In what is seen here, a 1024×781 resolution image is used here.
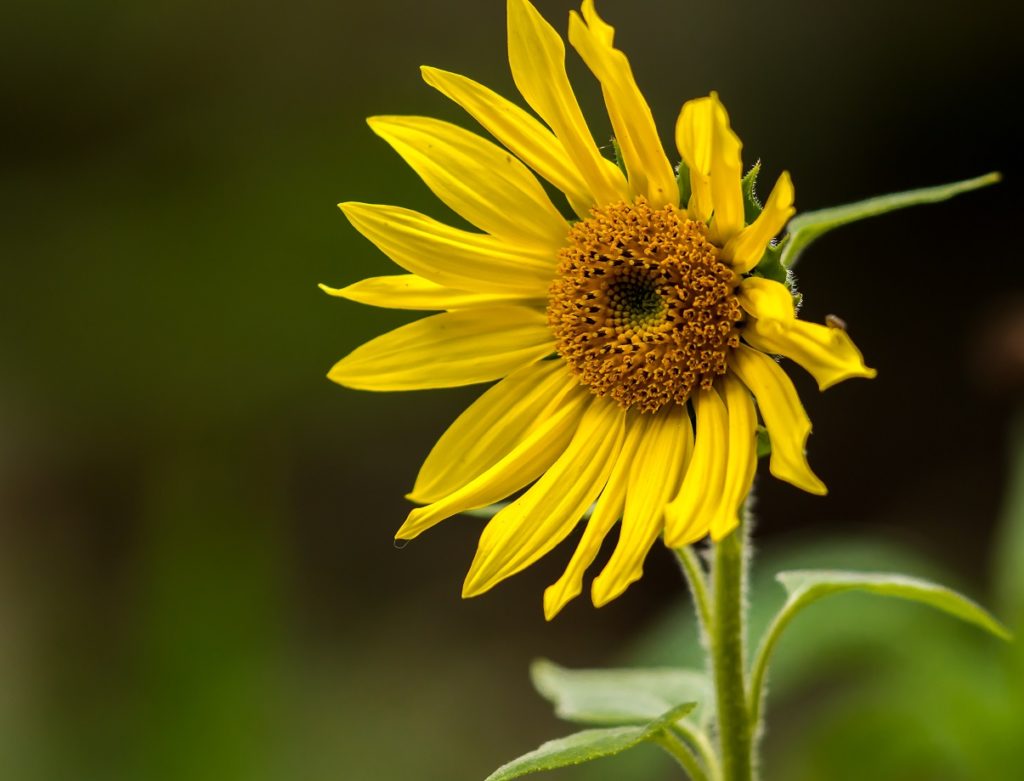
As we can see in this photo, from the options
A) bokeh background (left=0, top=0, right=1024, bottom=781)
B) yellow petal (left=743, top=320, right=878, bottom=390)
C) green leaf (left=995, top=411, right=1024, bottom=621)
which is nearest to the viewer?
yellow petal (left=743, top=320, right=878, bottom=390)

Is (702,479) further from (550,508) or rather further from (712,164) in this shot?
(712,164)

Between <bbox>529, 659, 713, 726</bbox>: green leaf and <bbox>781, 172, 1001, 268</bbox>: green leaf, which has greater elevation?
<bbox>781, 172, 1001, 268</bbox>: green leaf

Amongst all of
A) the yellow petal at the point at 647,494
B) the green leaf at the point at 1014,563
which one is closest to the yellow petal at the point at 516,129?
the yellow petal at the point at 647,494

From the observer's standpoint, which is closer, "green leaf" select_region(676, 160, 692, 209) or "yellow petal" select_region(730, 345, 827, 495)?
"yellow petal" select_region(730, 345, 827, 495)

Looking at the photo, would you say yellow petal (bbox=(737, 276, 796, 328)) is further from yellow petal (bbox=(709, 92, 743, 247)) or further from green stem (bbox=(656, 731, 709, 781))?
green stem (bbox=(656, 731, 709, 781))

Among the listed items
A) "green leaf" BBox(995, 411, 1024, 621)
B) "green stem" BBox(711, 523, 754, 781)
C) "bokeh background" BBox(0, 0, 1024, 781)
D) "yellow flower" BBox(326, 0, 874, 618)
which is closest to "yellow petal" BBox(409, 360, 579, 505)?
"yellow flower" BBox(326, 0, 874, 618)

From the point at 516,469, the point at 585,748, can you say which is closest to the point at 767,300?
the point at 516,469
